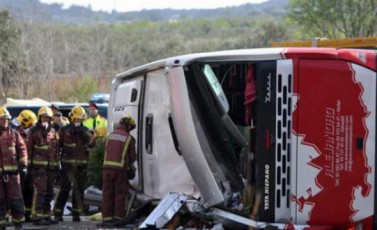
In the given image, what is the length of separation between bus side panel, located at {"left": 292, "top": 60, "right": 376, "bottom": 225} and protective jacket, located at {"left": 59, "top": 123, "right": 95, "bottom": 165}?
5.29 metres

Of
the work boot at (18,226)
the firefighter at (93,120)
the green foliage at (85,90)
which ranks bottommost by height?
the green foliage at (85,90)

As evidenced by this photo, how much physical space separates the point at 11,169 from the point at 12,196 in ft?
1.19

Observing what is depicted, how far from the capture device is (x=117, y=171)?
29.4ft

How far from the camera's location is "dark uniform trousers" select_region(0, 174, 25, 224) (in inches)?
388

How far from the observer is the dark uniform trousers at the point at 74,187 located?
10766 millimetres

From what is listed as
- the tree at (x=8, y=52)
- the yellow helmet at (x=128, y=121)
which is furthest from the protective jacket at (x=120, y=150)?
the tree at (x=8, y=52)

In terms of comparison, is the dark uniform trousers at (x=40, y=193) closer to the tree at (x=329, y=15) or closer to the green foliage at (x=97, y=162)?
the green foliage at (x=97, y=162)

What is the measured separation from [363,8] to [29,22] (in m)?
29.6

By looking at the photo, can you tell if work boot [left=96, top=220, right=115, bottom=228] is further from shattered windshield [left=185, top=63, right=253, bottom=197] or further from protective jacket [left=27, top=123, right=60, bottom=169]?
shattered windshield [left=185, top=63, right=253, bottom=197]

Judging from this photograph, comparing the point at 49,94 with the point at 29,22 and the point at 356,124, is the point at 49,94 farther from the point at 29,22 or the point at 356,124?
the point at 356,124

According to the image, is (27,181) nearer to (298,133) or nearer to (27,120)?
(27,120)

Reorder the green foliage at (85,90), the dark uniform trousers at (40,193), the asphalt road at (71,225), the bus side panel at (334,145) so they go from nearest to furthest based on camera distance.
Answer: the bus side panel at (334,145) < the asphalt road at (71,225) < the dark uniform trousers at (40,193) < the green foliage at (85,90)

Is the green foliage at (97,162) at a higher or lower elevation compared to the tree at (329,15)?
lower

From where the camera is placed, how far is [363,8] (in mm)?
27203
